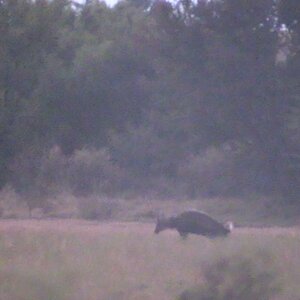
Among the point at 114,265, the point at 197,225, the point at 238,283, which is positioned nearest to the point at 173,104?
the point at 197,225

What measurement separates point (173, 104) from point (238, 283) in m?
23.1

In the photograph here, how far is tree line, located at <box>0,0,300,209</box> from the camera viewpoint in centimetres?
2969

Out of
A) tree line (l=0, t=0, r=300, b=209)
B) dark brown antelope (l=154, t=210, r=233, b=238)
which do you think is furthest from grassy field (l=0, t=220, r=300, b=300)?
tree line (l=0, t=0, r=300, b=209)

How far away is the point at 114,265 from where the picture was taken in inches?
574

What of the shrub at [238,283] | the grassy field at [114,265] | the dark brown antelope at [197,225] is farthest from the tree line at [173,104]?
the shrub at [238,283]

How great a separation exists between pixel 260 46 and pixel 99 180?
8473 millimetres

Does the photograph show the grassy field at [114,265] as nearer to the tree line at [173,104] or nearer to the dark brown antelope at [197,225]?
the dark brown antelope at [197,225]

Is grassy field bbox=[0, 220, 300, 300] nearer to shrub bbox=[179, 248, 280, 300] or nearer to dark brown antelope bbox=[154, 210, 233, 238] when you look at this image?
shrub bbox=[179, 248, 280, 300]

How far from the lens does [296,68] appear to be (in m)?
30.7

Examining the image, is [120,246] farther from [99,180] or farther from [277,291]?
[99,180]

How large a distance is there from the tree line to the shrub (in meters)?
16.0

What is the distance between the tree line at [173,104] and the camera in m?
29.7

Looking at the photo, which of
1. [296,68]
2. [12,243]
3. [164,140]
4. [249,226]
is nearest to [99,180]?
[164,140]

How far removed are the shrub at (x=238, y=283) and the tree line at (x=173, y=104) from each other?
16037 millimetres
